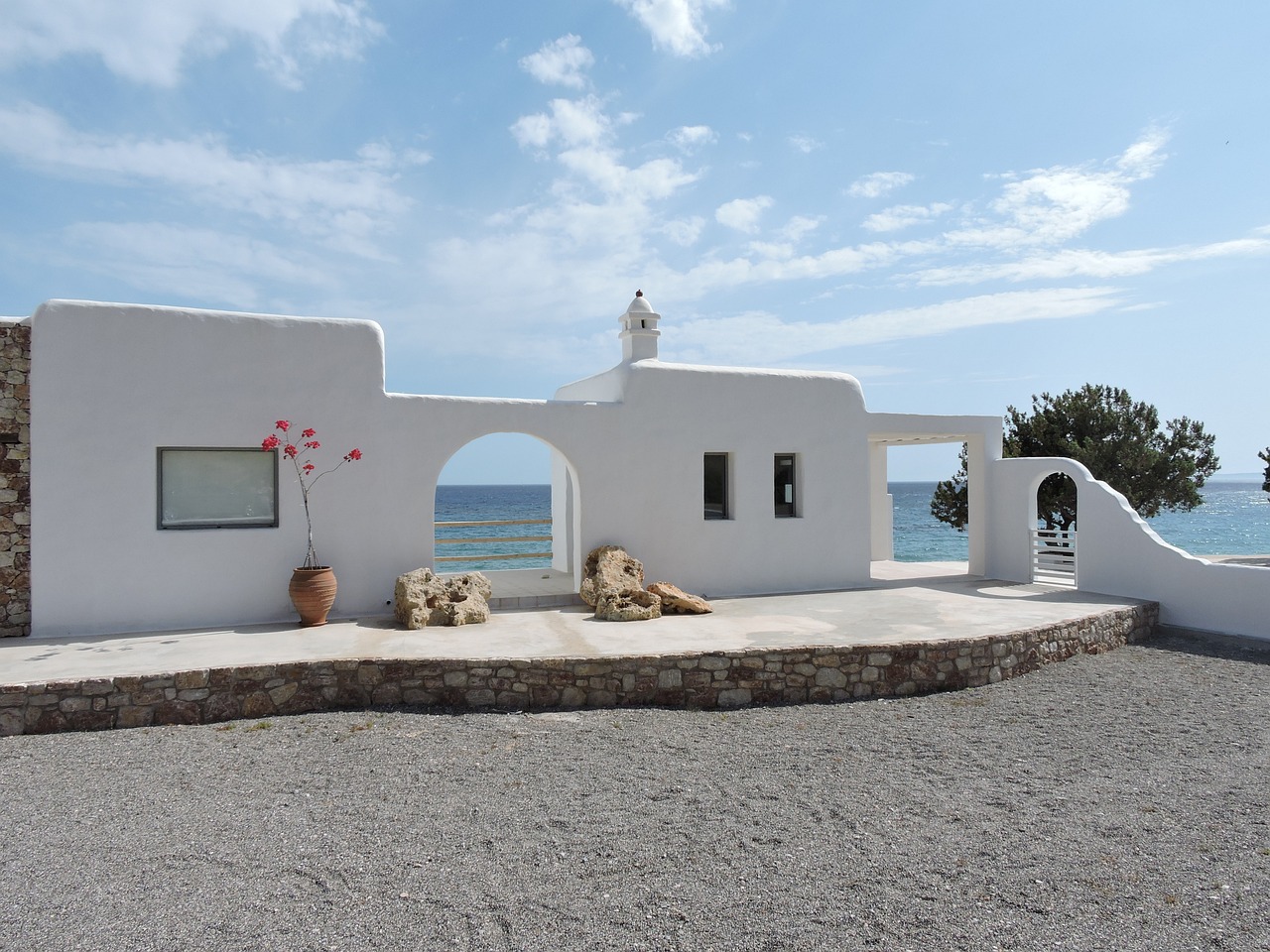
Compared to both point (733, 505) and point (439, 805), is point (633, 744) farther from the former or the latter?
point (733, 505)

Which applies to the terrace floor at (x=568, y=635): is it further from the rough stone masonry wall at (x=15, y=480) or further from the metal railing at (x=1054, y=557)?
the metal railing at (x=1054, y=557)

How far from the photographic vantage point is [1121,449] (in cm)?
1920

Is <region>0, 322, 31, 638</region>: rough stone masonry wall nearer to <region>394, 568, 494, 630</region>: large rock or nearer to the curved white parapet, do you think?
<region>394, 568, 494, 630</region>: large rock

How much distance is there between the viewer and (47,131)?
31.6ft

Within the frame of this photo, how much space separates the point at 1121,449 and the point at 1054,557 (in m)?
8.07

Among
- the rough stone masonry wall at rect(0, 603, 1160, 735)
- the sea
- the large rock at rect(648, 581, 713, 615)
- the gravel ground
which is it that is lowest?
the sea

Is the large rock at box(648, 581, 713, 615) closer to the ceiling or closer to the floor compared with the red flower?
closer to the floor

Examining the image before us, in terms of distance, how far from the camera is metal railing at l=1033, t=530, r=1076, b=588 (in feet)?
42.2

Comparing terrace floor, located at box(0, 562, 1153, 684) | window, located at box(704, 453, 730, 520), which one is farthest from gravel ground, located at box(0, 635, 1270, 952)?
window, located at box(704, 453, 730, 520)

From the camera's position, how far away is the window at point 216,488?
371 inches

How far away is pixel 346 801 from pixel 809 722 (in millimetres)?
4118

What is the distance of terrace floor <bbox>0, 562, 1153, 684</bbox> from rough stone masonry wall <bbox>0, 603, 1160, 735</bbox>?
0.42ft

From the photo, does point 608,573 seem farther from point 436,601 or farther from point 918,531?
point 918,531

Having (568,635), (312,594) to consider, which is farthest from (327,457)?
(568,635)
